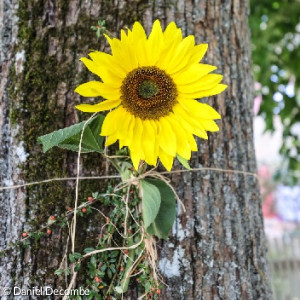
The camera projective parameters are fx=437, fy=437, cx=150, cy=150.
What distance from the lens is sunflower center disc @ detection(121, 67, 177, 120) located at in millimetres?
935

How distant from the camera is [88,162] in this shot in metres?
1.14

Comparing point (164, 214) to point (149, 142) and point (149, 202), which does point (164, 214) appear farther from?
point (149, 142)

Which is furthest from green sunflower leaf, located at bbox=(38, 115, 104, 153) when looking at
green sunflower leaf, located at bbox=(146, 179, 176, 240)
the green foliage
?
the green foliage

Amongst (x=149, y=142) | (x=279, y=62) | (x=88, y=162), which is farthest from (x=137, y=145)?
(x=279, y=62)

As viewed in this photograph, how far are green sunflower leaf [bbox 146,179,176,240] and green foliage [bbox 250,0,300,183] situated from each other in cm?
157

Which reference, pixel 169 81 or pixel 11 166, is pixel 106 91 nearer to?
pixel 169 81

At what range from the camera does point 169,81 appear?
0.96m

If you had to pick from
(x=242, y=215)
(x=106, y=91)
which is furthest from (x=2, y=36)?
(x=242, y=215)

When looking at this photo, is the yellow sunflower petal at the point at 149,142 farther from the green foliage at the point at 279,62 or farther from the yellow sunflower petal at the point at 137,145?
the green foliage at the point at 279,62

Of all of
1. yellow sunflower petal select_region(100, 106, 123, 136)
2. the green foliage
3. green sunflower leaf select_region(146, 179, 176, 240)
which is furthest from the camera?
the green foliage

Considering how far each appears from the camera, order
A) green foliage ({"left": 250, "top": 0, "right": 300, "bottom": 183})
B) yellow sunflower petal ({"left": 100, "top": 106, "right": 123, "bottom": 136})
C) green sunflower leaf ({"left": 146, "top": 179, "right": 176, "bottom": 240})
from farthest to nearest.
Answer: green foliage ({"left": 250, "top": 0, "right": 300, "bottom": 183}) → green sunflower leaf ({"left": 146, "top": 179, "right": 176, "bottom": 240}) → yellow sunflower petal ({"left": 100, "top": 106, "right": 123, "bottom": 136})

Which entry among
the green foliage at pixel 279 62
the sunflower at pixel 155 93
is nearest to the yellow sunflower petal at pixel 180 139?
the sunflower at pixel 155 93

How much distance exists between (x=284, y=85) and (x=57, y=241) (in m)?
1.97

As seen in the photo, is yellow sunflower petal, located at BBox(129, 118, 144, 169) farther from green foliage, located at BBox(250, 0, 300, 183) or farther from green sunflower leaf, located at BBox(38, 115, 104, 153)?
green foliage, located at BBox(250, 0, 300, 183)
